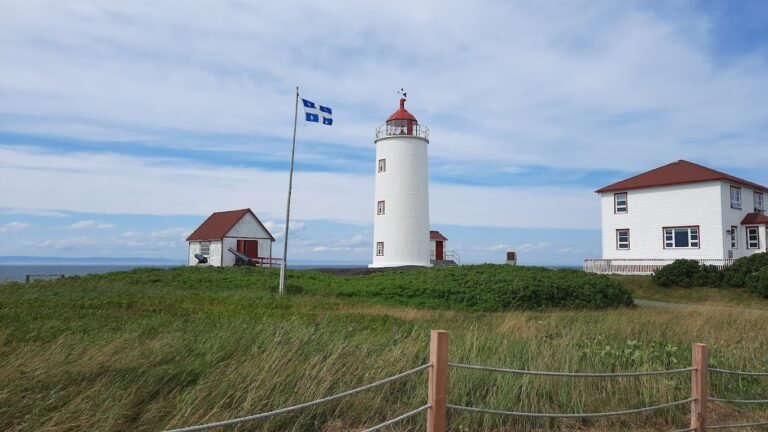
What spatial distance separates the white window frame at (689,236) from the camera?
106 feet

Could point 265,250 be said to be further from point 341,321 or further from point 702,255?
point 341,321

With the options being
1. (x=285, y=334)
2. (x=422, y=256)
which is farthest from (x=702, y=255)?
(x=285, y=334)

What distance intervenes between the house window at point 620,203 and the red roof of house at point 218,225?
23716 millimetres

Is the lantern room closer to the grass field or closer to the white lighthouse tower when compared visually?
the white lighthouse tower

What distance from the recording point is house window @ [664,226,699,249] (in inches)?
1273

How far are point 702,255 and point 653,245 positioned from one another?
2632mm

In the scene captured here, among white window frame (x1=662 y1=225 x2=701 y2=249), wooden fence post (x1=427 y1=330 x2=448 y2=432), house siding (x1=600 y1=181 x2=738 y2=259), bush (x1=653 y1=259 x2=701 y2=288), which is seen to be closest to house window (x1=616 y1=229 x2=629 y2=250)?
house siding (x1=600 y1=181 x2=738 y2=259)

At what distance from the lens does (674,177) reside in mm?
33562

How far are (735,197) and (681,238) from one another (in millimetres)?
3965

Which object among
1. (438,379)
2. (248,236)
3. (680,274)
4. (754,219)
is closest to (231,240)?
(248,236)

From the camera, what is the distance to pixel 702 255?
31891 millimetres

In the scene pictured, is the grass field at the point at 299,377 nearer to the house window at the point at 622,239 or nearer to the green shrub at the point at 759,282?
the green shrub at the point at 759,282

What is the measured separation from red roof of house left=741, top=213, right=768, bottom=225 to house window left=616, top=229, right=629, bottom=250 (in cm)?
624

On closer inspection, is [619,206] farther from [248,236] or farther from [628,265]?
[248,236]
